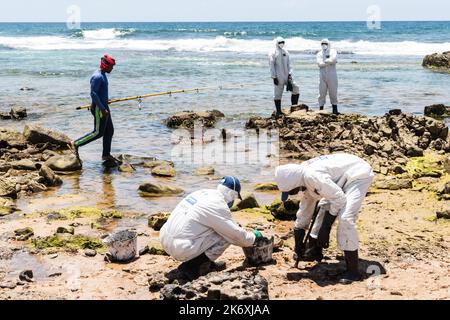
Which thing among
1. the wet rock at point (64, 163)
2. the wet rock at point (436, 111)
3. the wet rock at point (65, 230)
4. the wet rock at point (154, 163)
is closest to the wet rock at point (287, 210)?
the wet rock at point (65, 230)

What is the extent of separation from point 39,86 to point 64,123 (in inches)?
335

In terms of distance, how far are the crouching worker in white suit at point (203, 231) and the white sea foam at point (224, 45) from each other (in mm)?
37712

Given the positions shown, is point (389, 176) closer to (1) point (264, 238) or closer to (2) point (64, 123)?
(1) point (264, 238)

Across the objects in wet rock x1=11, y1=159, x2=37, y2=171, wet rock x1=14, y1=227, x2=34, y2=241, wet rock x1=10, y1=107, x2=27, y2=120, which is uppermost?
wet rock x1=10, y1=107, x2=27, y2=120

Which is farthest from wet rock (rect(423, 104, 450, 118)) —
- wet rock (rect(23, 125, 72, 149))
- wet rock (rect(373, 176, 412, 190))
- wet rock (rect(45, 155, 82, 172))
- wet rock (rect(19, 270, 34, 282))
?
wet rock (rect(19, 270, 34, 282))

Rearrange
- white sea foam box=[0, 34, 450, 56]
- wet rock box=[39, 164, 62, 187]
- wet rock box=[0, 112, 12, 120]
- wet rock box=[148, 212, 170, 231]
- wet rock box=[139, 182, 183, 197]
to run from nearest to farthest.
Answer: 1. wet rock box=[148, 212, 170, 231]
2. wet rock box=[139, 182, 183, 197]
3. wet rock box=[39, 164, 62, 187]
4. wet rock box=[0, 112, 12, 120]
5. white sea foam box=[0, 34, 450, 56]

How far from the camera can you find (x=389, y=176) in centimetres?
968

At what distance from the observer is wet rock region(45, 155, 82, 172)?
35.5 ft

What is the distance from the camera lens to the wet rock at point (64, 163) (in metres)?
10.8

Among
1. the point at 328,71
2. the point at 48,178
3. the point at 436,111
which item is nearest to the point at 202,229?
the point at 48,178

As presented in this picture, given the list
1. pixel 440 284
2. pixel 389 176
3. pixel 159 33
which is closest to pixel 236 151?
pixel 389 176

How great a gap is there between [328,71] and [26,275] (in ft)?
34.3

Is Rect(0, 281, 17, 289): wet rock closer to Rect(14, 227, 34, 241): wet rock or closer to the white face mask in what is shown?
Rect(14, 227, 34, 241): wet rock

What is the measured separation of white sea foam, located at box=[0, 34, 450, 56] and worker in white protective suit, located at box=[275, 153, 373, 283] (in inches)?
1465
